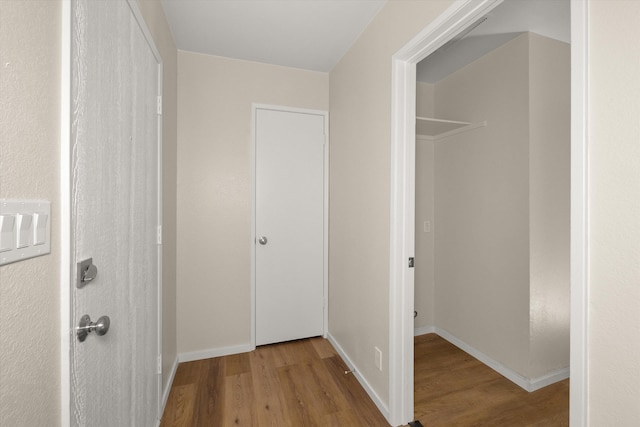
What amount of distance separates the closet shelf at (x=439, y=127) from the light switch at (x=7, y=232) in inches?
90.8

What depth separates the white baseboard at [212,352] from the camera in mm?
2332

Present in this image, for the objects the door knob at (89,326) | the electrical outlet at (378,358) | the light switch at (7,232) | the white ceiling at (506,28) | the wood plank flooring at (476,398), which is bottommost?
the wood plank flooring at (476,398)

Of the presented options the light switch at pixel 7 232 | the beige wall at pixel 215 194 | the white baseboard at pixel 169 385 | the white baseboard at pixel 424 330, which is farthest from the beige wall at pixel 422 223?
the light switch at pixel 7 232

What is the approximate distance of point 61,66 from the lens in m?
0.72

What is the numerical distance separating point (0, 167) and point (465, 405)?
244cm

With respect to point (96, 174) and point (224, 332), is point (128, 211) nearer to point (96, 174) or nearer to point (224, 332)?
point (96, 174)

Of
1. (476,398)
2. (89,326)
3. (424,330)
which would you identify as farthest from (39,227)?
(424,330)

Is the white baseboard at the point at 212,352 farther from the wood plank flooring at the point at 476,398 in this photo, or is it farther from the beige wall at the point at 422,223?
the beige wall at the point at 422,223

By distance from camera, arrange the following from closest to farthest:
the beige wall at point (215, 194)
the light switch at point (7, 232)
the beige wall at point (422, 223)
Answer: the light switch at point (7, 232), the beige wall at point (215, 194), the beige wall at point (422, 223)

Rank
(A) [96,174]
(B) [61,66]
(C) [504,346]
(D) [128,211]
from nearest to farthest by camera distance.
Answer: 1. (B) [61,66]
2. (A) [96,174]
3. (D) [128,211]
4. (C) [504,346]

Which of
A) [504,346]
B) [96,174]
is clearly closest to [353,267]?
[504,346]

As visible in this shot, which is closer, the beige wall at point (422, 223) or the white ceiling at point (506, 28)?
the white ceiling at point (506, 28)

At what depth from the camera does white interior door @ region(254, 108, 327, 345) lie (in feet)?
8.39

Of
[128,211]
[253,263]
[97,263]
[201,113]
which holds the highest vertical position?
[201,113]
